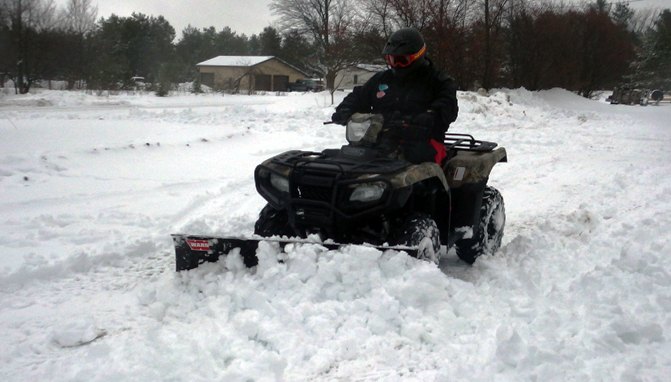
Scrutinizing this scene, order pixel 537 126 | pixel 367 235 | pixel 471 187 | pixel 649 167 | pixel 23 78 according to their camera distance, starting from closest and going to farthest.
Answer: pixel 367 235, pixel 471 187, pixel 649 167, pixel 537 126, pixel 23 78

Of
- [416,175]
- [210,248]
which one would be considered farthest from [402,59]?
[210,248]

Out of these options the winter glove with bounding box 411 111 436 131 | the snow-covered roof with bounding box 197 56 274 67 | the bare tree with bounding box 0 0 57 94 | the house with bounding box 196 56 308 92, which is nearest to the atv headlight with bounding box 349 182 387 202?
the winter glove with bounding box 411 111 436 131

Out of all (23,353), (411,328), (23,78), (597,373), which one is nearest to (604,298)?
(597,373)

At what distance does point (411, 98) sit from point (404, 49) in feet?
1.23

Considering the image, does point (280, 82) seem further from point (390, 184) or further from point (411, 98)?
point (390, 184)

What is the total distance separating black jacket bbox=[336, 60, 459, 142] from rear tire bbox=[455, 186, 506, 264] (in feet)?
2.61

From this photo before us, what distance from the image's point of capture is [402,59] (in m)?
4.41

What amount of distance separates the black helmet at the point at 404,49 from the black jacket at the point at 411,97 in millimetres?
119

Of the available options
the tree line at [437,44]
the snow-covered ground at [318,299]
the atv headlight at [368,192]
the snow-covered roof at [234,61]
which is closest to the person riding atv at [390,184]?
the atv headlight at [368,192]

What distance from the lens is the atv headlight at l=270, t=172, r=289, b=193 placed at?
3.74 m

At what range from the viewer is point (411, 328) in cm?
295

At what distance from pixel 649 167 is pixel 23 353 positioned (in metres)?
9.37

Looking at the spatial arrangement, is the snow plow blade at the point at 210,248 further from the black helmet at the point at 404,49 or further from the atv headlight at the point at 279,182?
the black helmet at the point at 404,49

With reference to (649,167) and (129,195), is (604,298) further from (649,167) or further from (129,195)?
(649,167)
